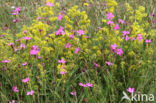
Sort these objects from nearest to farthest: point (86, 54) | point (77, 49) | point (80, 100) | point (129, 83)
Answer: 1. point (80, 100)
2. point (129, 83)
3. point (77, 49)
4. point (86, 54)

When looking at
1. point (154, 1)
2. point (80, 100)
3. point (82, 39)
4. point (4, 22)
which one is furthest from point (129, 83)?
point (4, 22)

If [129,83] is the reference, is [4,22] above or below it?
above

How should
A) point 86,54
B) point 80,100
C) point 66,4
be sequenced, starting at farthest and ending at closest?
point 66,4
point 86,54
point 80,100

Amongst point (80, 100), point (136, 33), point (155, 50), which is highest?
point (136, 33)

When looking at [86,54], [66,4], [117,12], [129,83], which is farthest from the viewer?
[66,4]

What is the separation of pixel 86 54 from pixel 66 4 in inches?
84.9

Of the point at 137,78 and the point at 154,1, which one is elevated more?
the point at 154,1

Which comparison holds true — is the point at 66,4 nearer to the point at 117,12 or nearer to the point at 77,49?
the point at 117,12

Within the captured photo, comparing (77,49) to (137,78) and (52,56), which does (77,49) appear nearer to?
(52,56)

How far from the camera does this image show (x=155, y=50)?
1872 millimetres

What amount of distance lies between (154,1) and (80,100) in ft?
7.49

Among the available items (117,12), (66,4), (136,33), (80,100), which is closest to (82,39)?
(136,33)

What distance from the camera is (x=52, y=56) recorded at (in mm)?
1841

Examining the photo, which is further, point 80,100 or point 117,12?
point 117,12
